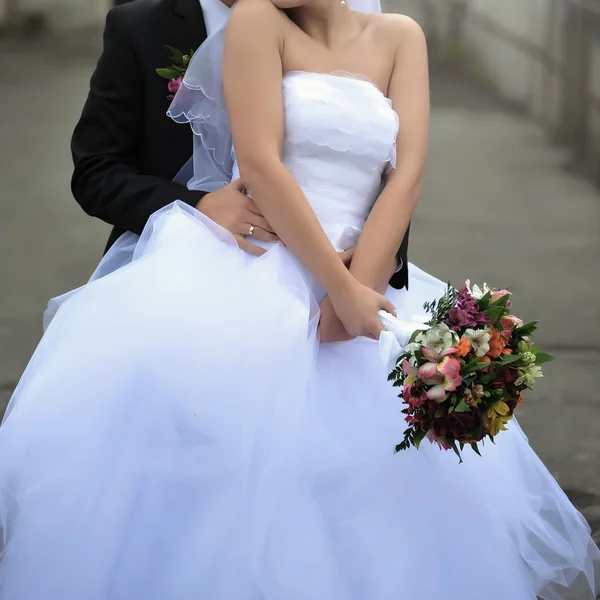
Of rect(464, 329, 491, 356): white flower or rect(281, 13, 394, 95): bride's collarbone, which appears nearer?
rect(464, 329, 491, 356): white flower

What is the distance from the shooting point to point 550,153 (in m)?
7.41

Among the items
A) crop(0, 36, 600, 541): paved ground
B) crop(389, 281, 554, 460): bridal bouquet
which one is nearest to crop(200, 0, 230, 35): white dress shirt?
crop(389, 281, 554, 460): bridal bouquet

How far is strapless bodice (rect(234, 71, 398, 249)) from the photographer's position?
208 centimetres

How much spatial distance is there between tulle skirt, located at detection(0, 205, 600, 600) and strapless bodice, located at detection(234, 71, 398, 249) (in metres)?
0.19

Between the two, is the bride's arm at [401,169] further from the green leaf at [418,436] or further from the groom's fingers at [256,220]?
the green leaf at [418,436]

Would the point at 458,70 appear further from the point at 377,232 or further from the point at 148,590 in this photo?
the point at 148,590

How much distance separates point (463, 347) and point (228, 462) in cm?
41

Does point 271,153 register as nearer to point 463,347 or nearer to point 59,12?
point 463,347

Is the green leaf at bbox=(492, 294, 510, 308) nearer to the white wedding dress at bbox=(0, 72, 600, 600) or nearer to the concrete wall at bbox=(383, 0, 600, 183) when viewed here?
the white wedding dress at bbox=(0, 72, 600, 600)

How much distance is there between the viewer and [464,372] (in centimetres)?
170

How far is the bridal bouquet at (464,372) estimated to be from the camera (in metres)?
1.70

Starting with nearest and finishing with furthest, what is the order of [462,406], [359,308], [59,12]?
[462,406]
[359,308]
[59,12]

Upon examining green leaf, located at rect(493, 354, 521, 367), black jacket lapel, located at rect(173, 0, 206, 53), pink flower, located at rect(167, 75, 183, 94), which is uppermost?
black jacket lapel, located at rect(173, 0, 206, 53)

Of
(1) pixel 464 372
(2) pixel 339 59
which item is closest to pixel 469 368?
(1) pixel 464 372
